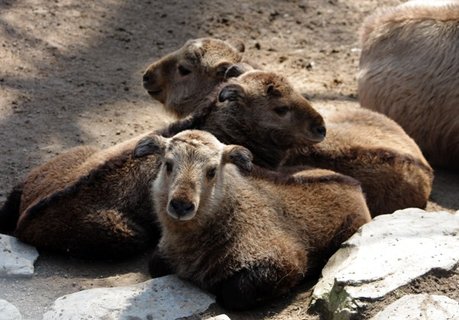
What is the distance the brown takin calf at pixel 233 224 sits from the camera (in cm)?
588

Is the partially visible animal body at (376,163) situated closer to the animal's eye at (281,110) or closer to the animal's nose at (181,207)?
the animal's eye at (281,110)

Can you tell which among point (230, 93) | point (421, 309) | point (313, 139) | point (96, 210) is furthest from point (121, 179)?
point (421, 309)

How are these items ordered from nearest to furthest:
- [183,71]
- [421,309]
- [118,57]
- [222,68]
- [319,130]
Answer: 1. [421,309]
2. [319,130]
3. [222,68]
4. [183,71]
5. [118,57]

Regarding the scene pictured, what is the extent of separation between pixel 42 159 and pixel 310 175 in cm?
249

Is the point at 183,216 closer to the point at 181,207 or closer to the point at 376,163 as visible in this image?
the point at 181,207

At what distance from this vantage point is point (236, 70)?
25.3 ft

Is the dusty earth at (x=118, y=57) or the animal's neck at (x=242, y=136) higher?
the animal's neck at (x=242, y=136)

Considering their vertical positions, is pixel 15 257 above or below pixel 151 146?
below

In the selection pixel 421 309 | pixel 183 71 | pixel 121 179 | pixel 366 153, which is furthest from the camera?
pixel 183 71

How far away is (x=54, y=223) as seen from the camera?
6430mm

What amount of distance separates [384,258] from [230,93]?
187cm

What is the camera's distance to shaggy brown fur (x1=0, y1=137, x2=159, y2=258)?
6.43 metres

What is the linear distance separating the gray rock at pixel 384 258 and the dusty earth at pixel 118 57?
4.41ft

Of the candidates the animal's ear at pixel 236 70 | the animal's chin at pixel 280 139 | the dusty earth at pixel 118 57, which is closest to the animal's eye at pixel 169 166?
the dusty earth at pixel 118 57
